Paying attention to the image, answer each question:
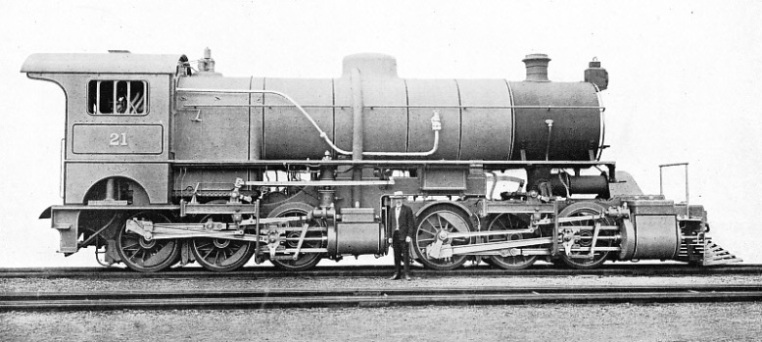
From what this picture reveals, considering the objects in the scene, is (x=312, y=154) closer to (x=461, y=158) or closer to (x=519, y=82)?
(x=461, y=158)

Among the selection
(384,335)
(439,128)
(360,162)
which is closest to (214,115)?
(360,162)

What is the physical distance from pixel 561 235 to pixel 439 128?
117 inches

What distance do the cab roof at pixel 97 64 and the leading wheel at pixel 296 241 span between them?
3151 millimetres

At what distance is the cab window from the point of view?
1470cm

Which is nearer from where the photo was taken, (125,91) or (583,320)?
(583,320)

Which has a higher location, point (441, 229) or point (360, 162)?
point (360, 162)

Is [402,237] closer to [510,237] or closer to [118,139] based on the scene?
[510,237]

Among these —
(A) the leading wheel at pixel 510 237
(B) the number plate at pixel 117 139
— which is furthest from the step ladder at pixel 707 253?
Result: (B) the number plate at pixel 117 139

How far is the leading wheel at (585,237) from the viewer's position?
607 inches

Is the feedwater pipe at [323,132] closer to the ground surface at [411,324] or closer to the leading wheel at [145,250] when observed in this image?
the leading wheel at [145,250]

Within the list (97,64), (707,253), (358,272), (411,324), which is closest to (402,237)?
(358,272)

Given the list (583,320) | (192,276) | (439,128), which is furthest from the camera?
(439,128)

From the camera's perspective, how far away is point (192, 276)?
14.3m

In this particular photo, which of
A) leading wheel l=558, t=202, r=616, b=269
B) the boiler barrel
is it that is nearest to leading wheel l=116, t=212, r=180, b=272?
the boiler barrel
